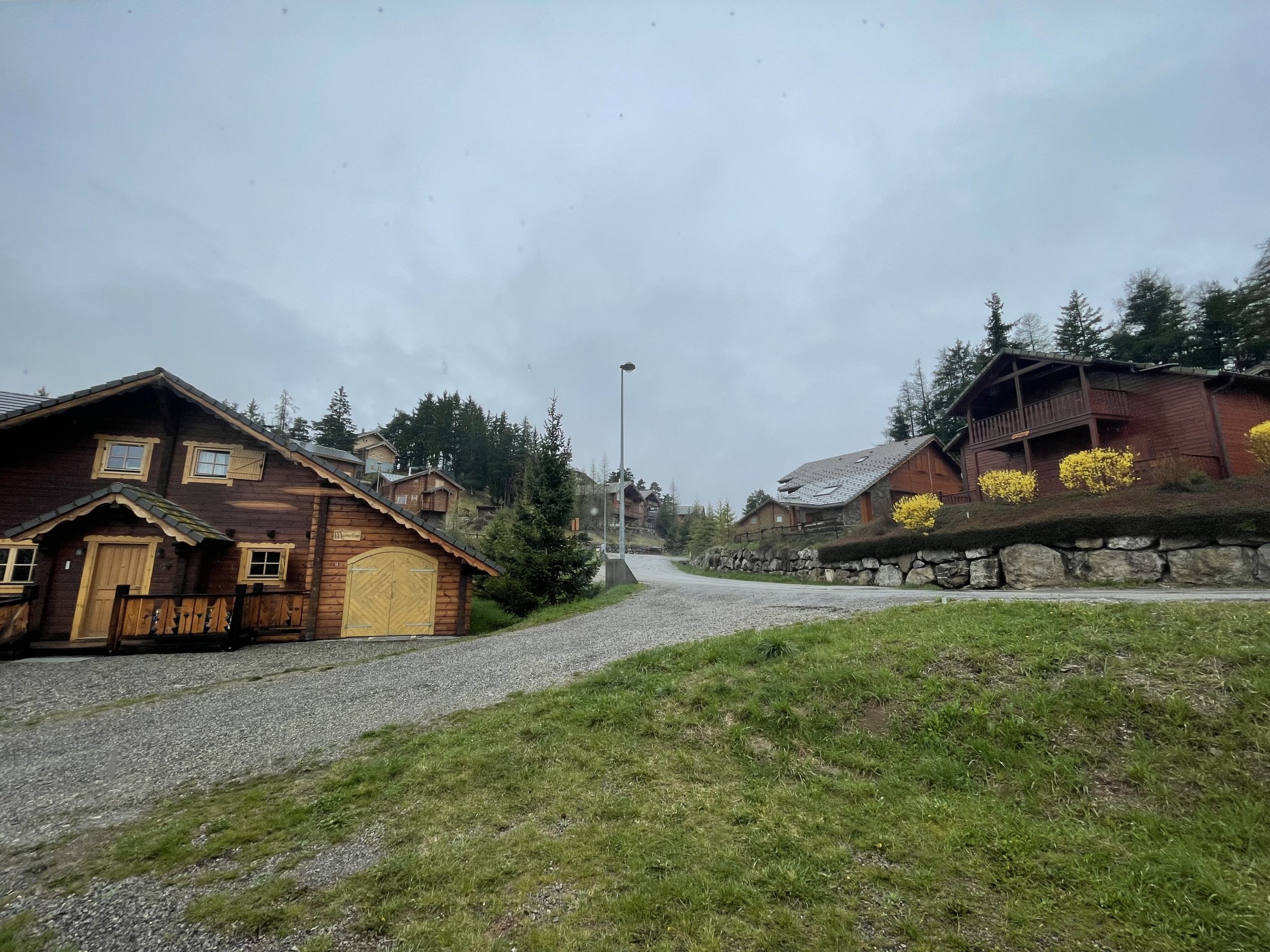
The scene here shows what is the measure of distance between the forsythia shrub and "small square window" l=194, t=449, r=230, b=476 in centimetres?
2801

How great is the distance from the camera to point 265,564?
1516 cm

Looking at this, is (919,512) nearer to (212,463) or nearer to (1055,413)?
(1055,413)

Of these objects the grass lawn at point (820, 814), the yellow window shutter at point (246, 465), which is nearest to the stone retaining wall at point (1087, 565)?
the grass lawn at point (820, 814)

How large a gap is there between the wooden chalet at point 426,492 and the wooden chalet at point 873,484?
30.1m

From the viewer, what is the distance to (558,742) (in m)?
5.49

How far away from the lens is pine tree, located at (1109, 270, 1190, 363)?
119 ft

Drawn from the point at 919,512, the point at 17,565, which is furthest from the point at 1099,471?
the point at 17,565

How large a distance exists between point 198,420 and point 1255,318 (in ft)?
177

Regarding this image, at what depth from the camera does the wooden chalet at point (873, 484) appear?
35.5m

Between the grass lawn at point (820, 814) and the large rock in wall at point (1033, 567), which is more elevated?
the large rock in wall at point (1033, 567)

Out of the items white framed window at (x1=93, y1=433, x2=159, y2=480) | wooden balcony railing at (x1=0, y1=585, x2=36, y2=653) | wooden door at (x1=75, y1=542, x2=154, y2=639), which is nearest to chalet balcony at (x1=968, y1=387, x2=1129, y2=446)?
wooden door at (x1=75, y1=542, x2=154, y2=639)

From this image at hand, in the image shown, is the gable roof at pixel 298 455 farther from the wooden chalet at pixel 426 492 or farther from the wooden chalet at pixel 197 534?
the wooden chalet at pixel 426 492

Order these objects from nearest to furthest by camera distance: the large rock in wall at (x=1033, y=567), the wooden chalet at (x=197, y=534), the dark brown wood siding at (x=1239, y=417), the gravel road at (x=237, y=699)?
1. the gravel road at (x=237, y=699)
2. the wooden chalet at (x=197, y=534)
3. the large rock in wall at (x=1033, y=567)
4. the dark brown wood siding at (x=1239, y=417)

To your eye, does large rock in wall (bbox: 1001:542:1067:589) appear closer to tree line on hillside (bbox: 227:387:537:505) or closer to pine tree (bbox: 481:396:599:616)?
pine tree (bbox: 481:396:599:616)
